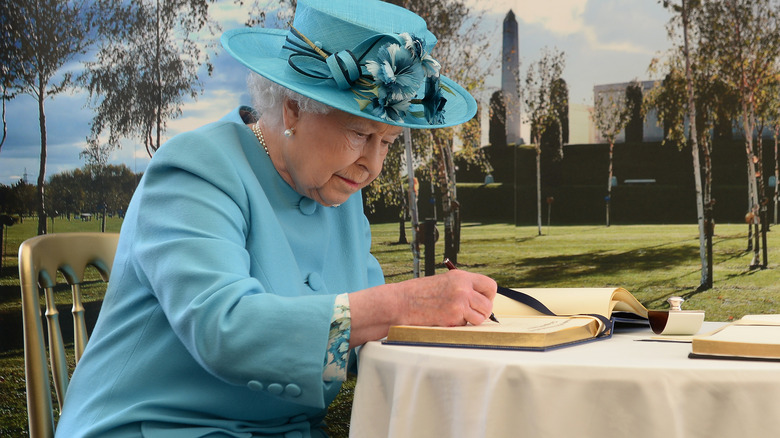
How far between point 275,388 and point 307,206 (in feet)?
1.45

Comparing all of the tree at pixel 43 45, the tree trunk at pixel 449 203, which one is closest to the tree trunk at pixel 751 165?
the tree trunk at pixel 449 203

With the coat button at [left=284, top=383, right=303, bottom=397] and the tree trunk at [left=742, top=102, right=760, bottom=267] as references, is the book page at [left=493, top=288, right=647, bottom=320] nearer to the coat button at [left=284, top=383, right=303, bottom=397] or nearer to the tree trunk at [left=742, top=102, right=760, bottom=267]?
the coat button at [left=284, top=383, right=303, bottom=397]

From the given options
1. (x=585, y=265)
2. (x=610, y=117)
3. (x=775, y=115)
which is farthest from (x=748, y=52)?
(x=585, y=265)

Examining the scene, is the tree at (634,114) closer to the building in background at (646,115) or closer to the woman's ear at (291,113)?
the building in background at (646,115)

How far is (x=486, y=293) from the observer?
3.85 ft

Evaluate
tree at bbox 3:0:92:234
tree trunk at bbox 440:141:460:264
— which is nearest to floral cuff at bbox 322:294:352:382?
tree trunk at bbox 440:141:460:264

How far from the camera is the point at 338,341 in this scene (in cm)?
107

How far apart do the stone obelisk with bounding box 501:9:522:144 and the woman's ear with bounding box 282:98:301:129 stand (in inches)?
128

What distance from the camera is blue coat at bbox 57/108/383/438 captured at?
3.44 ft

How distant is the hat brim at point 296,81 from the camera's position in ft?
4.11

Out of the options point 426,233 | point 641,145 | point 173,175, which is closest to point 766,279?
point 641,145

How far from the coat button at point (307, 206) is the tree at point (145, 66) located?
3609 millimetres

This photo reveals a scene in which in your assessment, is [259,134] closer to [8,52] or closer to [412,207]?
[412,207]

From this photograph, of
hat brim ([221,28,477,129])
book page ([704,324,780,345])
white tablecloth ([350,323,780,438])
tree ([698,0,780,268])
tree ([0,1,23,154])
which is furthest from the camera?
tree ([0,1,23,154])
